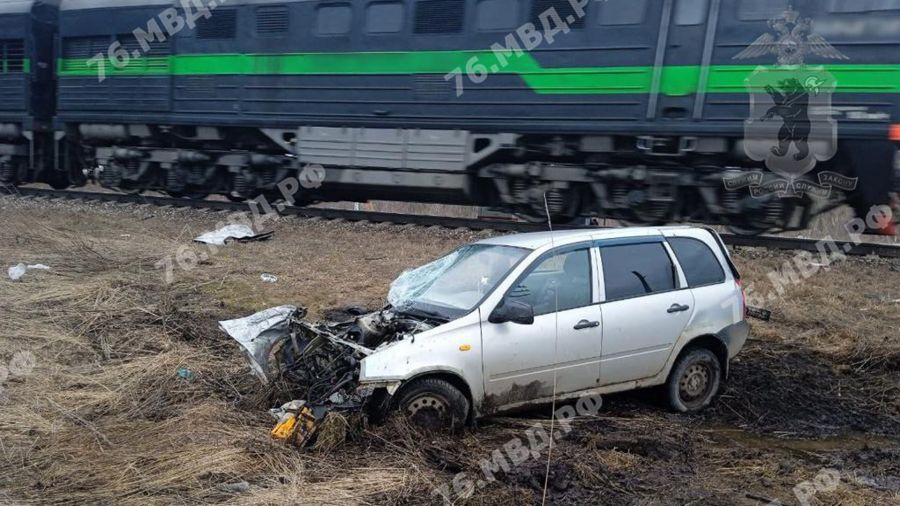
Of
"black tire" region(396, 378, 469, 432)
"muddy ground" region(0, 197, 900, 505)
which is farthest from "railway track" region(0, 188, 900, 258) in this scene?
"black tire" region(396, 378, 469, 432)

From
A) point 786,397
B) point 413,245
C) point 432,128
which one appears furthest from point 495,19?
point 786,397

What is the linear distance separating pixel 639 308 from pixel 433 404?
190 centimetres

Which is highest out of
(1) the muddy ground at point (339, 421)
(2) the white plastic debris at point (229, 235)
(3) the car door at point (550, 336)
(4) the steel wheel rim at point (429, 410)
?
(3) the car door at point (550, 336)

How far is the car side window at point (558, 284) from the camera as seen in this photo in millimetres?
5289

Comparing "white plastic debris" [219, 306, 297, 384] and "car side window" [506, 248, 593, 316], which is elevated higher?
"car side window" [506, 248, 593, 316]

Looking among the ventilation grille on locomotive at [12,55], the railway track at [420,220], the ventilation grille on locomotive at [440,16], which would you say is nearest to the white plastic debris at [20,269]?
the railway track at [420,220]

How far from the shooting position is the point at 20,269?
28.1 ft

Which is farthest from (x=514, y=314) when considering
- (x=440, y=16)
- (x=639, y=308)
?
(x=440, y=16)

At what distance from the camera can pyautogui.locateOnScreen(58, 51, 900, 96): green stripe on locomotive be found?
919 cm

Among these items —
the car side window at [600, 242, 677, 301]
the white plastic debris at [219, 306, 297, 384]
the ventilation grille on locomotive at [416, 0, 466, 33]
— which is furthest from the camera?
the ventilation grille on locomotive at [416, 0, 466, 33]

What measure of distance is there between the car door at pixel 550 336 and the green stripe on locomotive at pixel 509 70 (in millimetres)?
5578

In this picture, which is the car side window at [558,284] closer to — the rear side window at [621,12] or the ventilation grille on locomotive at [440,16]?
the rear side window at [621,12]

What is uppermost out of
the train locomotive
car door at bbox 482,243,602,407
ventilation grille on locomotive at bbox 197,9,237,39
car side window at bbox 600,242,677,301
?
ventilation grille on locomotive at bbox 197,9,237,39

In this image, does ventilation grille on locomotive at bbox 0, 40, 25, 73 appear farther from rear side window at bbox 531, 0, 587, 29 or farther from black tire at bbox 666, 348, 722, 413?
black tire at bbox 666, 348, 722, 413
